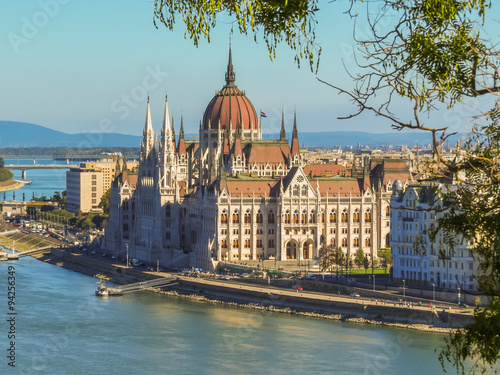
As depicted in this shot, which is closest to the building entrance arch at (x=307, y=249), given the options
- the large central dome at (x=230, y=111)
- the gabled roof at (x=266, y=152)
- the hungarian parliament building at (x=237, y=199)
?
the hungarian parliament building at (x=237, y=199)

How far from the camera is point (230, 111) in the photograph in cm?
11231

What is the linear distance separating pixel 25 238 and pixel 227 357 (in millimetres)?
88615

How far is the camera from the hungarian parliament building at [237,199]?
95312mm

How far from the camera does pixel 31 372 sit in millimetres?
52438

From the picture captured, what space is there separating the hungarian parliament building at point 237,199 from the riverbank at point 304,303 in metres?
4.77

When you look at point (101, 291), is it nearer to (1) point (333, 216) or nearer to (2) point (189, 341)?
(1) point (333, 216)

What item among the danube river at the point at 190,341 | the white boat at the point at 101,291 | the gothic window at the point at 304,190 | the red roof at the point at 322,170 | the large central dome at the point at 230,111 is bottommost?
the danube river at the point at 190,341

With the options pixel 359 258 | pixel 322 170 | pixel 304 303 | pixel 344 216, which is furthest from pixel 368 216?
pixel 304 303

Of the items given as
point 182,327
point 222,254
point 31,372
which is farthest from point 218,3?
A: point 222,254

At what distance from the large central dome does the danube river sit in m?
31.5

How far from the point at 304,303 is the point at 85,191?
102 meters

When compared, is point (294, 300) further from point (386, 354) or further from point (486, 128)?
point (486, 128)

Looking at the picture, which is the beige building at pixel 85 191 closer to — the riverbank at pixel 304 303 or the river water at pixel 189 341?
the riverbank at pixel 304 303

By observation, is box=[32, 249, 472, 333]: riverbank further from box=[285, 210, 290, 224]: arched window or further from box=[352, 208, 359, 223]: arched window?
box=[352, 208, 359, 223]: arched window
